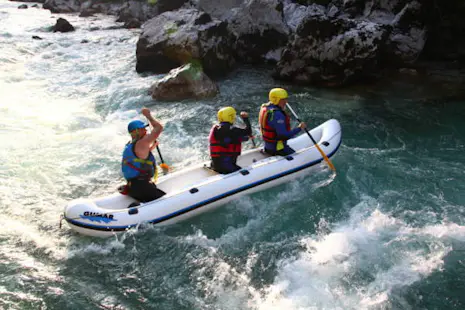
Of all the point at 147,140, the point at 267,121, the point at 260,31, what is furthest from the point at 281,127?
the point at 260,31

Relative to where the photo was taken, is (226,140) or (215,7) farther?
(215,7)

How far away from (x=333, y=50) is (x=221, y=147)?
652cm

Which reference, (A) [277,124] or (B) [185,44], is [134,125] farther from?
(B) [185,44]

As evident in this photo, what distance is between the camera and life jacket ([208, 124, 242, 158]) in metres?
6.47

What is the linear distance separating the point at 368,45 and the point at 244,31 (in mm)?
4561

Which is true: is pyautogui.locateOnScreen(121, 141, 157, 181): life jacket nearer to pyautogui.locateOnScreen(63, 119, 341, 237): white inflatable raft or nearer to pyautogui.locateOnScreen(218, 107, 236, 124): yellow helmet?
pyautogui.locateOnScreen(63, 119, 341, 237): white inflatable raft

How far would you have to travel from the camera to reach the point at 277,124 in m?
6.98

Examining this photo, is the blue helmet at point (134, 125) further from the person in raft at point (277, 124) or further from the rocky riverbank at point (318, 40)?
the rocky riverbank at point (318, 40)

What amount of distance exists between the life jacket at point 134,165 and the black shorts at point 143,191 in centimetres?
11

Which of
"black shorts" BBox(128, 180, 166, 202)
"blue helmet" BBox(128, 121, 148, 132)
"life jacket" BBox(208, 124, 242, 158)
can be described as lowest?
"black shorts" BBox(128, 180, 166, 202)

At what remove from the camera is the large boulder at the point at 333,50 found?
37.6ft

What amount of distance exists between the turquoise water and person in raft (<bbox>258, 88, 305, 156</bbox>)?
0.73m

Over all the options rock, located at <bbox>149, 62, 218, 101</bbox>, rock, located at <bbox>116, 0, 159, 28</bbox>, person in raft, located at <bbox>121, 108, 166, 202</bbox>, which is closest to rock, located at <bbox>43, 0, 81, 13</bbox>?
rock, located at <bbox>116, 0, 159, 28</bbox>

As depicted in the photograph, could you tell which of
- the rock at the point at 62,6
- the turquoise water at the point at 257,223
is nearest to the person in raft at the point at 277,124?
the turquoise water at the point at 257,223
